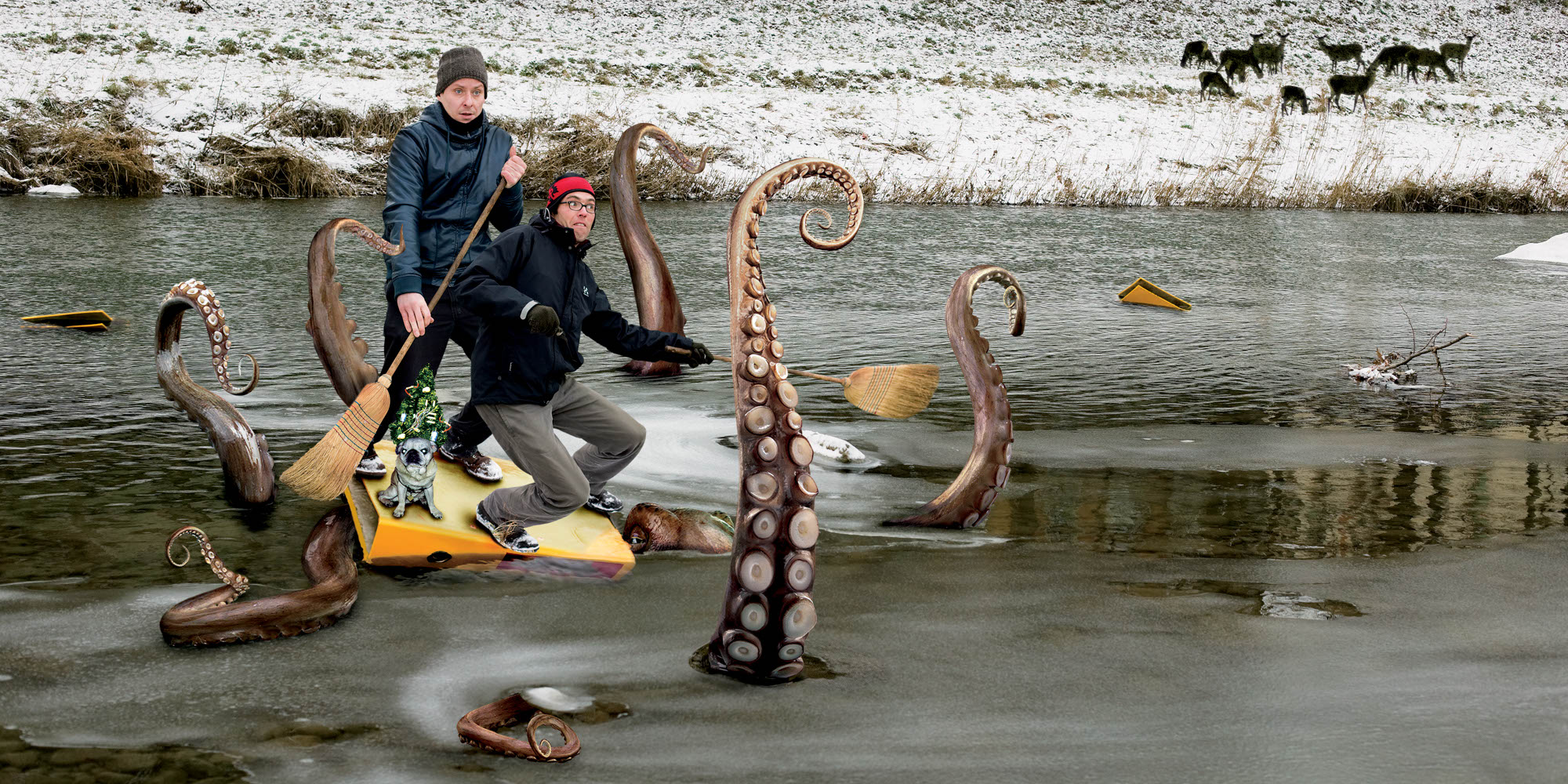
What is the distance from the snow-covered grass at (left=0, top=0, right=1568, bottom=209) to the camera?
2289 centimetres

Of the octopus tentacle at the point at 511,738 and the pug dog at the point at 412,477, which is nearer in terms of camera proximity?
the octopus tentacle at the point at 511,738

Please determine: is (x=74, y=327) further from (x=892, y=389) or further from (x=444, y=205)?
(x=892, y=389)

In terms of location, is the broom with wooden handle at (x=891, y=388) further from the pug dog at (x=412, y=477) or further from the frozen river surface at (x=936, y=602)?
the pug dog at (x=412, y=477)

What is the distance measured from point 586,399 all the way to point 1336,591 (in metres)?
2.59

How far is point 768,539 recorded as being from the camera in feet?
11.9

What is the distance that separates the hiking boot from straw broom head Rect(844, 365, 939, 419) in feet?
4.80

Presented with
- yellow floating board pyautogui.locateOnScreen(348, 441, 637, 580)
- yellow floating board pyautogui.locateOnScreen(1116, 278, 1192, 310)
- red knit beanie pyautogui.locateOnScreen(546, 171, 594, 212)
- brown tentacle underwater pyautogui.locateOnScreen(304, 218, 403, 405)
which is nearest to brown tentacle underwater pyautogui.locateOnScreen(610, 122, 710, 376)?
brown tentacle underwater pyautogui.locateOnScreen(304, 218, 403, 405)

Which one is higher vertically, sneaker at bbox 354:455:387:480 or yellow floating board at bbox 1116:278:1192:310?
sneaker at bbox 354:455:387:480

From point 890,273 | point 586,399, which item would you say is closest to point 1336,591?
point 586,399

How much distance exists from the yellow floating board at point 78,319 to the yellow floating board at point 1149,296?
8.32m

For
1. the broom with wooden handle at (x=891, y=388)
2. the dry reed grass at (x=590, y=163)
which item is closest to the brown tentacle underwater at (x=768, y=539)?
the broom with wooden handle at (x=891, y=388)

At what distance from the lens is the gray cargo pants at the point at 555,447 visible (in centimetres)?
432

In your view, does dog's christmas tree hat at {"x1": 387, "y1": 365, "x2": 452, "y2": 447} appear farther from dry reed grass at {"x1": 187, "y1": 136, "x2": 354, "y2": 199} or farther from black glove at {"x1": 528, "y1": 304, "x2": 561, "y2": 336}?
dry reed grass at {"x1": 187, "y1": 136, "x2": 354, "y2": 199}

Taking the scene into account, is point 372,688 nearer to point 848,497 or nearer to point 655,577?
point 655,577
